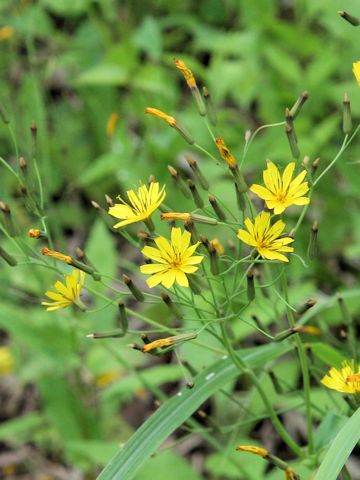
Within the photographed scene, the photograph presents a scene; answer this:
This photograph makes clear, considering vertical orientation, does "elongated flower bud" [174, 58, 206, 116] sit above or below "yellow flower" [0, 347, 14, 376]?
above

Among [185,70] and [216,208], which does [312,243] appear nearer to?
[216,208]

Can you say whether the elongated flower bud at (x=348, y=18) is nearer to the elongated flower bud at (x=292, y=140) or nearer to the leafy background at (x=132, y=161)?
the elongated flower bud at (x=292, y=140)

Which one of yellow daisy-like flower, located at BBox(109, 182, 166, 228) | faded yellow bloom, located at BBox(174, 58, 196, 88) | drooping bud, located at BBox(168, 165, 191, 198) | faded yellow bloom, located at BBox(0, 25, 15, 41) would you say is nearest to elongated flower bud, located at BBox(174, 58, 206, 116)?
faded yellow bloom, located at BBox(174, 58, 196, 88)

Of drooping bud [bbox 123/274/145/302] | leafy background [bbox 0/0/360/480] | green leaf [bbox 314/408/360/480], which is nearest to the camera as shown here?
green leaf [bbox 314/408/360/480]

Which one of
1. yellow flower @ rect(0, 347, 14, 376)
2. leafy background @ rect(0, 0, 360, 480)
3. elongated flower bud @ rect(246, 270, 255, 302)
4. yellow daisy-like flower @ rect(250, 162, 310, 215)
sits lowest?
yellow flower @ rect(0, 347, 14, 376)

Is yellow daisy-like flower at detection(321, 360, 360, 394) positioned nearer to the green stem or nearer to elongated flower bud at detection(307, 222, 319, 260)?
Answer: the green stem

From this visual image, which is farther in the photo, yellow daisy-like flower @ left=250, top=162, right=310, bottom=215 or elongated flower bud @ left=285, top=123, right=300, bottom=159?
elongated flower bud @ left=285, top=123, right=300, bottom=159

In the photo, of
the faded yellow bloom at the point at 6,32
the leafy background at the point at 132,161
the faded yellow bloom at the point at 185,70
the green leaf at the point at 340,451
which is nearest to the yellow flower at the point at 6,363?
the leafy background at the point at 132,161
